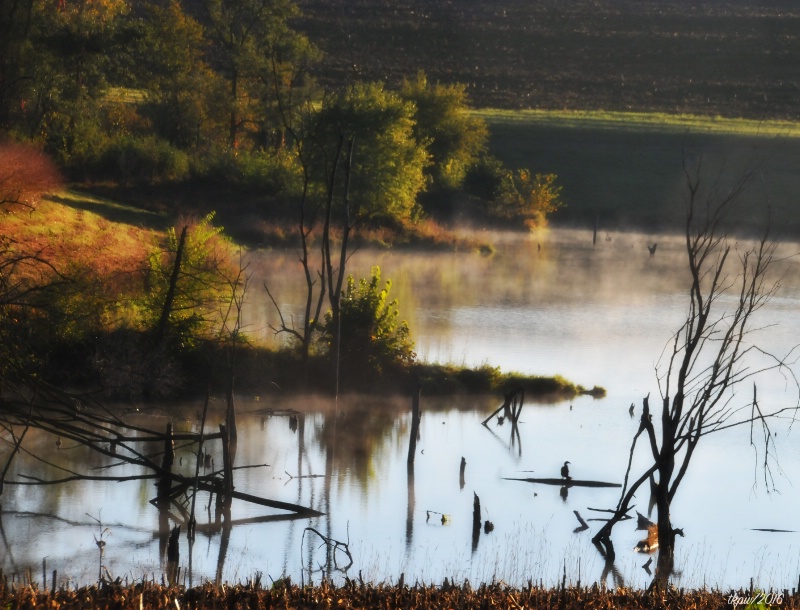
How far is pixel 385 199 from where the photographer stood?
159 ft

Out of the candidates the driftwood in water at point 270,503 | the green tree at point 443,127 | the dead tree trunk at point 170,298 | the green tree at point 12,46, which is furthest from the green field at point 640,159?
the driftwood in water at point 270,503

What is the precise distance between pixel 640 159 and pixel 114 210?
3827 centimetres

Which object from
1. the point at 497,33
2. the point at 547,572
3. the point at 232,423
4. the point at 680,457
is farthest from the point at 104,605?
the point at 497,33

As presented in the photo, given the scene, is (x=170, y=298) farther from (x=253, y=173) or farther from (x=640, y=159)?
(x=640, y=159)

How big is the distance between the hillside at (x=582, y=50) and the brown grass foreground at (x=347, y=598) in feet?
249

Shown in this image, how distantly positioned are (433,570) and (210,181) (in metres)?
37.0

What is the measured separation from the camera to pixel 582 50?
9800cm

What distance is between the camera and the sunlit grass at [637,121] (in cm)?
7600

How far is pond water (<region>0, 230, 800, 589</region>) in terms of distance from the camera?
46.7 ft

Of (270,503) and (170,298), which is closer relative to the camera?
(270,503)

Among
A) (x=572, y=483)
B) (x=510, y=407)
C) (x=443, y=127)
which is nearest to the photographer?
(x=572, y=483)

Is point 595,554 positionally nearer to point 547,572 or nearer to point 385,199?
point 547,572

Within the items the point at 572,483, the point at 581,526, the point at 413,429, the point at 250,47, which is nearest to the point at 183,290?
the point at 413,429

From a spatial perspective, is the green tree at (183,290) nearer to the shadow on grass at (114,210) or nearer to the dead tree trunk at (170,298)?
the dead tree trunk at (170,298)
